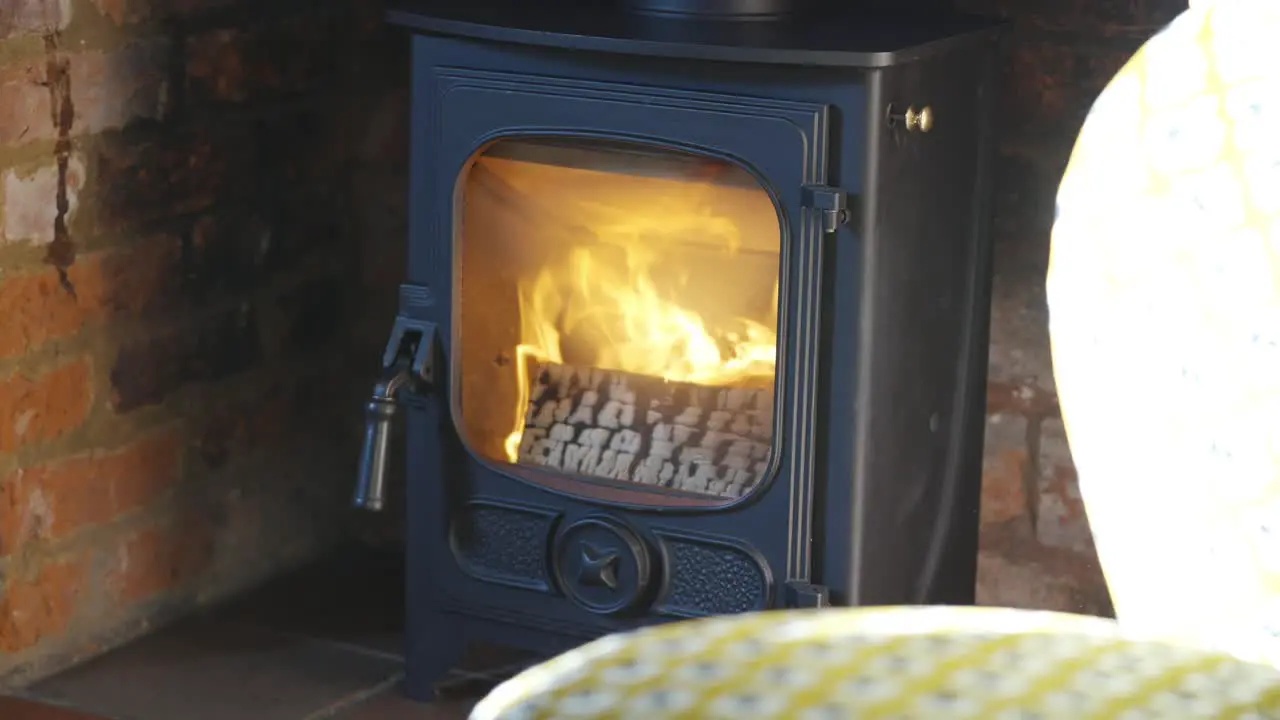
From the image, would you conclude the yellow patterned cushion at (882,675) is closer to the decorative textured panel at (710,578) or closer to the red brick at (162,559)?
the decorative textured panel at (710,578)

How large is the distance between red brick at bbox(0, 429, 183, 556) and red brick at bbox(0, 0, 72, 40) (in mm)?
417

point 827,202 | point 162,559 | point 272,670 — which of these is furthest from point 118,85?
point 827,202

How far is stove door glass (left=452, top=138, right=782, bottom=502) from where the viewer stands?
1484 millimetres

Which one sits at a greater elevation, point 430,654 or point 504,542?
point 504,542

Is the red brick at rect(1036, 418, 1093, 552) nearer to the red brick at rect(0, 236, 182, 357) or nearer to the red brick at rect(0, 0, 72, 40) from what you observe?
the red brick at rect(0, 236, 182, 357)

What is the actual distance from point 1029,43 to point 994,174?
0.14 m

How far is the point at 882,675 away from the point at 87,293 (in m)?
1.33

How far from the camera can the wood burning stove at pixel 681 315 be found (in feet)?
4.68

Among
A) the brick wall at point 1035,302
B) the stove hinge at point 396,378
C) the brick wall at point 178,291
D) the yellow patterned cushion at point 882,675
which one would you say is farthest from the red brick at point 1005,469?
the yellow patterned cushion at point 882,675

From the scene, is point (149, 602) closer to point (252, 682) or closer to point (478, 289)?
point (252, 682)

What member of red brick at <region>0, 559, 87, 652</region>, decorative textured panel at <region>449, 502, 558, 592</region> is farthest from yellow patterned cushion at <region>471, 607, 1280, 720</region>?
red brick at <region>0, 559, 87, 652</region>

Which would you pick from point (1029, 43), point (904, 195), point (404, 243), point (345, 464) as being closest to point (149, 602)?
point (345, 464)

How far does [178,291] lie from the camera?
1.78 metres

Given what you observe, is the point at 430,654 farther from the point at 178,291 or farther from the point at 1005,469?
the point at 1005,469
